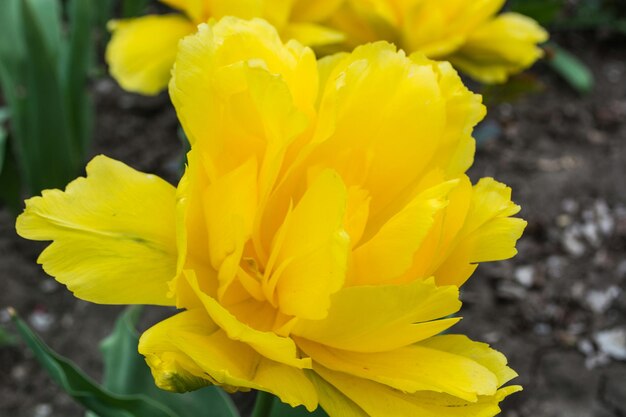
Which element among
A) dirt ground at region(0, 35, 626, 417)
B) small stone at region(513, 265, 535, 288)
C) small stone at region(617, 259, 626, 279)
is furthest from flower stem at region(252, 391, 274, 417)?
small stone at region(617, 259, 626, 279)

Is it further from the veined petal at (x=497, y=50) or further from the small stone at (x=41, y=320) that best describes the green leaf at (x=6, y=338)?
the veined petal at (x=497, y=50)

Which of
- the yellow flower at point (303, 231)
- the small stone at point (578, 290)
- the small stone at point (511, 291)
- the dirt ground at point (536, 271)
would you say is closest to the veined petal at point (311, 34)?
the yellow flower at point (303, 231)

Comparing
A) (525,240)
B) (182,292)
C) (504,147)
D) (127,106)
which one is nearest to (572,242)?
(525,240)

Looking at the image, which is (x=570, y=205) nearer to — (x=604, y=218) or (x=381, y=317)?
(x=604, y=218)

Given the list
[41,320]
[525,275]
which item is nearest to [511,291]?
[525,275]

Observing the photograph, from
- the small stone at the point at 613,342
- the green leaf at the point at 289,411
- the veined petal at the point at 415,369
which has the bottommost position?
the small stone at the point at 613,342

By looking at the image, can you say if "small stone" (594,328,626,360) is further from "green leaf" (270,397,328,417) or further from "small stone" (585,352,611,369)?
"green leaf" (270,397,328,417)

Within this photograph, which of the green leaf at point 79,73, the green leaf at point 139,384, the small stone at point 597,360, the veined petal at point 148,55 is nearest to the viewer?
the green leaf at point 139,384
